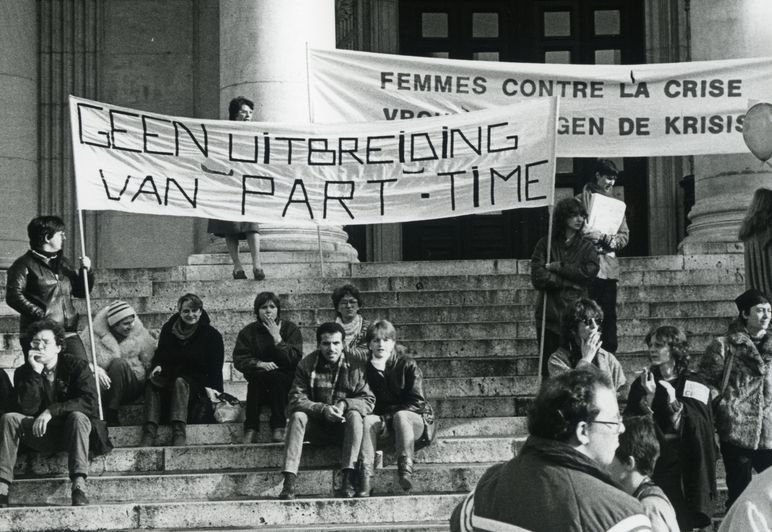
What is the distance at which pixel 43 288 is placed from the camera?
37.6 ft

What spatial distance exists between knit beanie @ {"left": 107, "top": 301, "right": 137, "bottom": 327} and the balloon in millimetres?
5313

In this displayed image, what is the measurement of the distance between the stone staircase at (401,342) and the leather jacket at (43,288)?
34.6 inches

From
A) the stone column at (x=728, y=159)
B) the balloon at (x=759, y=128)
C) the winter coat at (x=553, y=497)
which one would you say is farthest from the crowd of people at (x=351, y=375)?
the stone column at (x=728, y=159)

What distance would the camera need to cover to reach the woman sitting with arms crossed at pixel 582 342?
9961 millimetres

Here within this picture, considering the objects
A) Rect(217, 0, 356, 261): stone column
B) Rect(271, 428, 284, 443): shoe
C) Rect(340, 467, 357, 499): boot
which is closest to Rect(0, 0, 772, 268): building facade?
Rect(217, 0, 356, 261): stone column

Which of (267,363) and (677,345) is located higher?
(677,345)

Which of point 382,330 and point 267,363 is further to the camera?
point 267,363

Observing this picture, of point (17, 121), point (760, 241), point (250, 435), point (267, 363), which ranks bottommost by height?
point (250, 435)

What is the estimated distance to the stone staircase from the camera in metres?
9.88

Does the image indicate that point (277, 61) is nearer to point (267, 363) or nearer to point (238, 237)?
point (238, 237)

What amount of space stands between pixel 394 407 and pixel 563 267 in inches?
68.6

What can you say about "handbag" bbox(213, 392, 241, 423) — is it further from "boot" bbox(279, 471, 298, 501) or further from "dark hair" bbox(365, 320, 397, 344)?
"boot" bbox(279, 471, 298, 501)

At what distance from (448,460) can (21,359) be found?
3855 mm

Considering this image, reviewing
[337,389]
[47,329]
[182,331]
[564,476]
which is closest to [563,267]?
[337,389]
